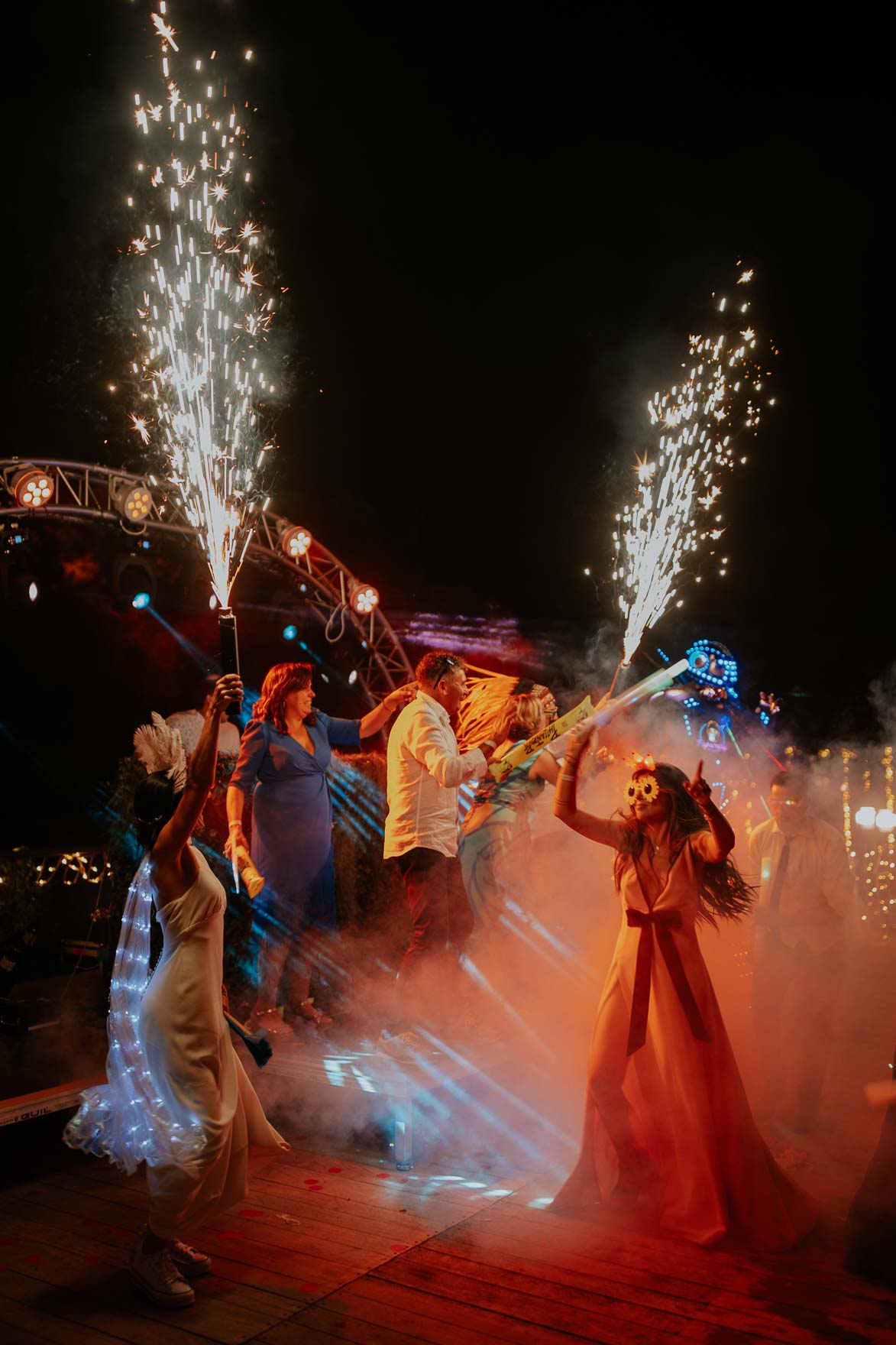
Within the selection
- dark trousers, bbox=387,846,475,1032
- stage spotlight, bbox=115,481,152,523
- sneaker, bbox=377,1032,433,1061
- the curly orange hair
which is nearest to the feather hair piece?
the curly orange hair

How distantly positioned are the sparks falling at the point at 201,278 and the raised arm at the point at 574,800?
2.26 m

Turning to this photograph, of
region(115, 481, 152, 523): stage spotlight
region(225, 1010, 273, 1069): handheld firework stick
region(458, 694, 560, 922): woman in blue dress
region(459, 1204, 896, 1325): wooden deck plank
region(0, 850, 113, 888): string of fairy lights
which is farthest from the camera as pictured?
region(115, 481, 152, 523): stage spotlight

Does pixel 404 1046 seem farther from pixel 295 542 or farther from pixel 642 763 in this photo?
pixel 295 542

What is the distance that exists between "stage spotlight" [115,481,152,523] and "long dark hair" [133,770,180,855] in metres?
6.65

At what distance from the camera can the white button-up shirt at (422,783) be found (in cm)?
476

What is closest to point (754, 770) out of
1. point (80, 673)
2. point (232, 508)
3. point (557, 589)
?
point (557, 589)

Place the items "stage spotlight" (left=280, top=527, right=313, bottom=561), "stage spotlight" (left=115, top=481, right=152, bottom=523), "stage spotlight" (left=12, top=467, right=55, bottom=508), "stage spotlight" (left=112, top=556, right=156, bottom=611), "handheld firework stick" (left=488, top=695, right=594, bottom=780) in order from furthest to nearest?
"stage spotlight" (left=280, top=527, right=313, bottom=561), "stage spotlight" (left=112, top=556, right=156, bottom=611), "stage spotlight" (left=115, top=481, right=152, bottom=523), "stage spotlight" (left=12, top=467, right=55, bottom=508), "handheld firework stick" (left=488, top=695, right=594, bottom=780)

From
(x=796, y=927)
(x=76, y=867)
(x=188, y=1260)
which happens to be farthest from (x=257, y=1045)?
(x=76, y=867)

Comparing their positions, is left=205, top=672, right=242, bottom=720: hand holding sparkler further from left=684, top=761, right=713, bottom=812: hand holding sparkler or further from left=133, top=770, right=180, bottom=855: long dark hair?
left=684, top=761, right=713, bottom=812: hand holding sparkler

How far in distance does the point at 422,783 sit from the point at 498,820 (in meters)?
1.20

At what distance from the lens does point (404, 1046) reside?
15.4 feet

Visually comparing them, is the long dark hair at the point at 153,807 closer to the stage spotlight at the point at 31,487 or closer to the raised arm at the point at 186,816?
the raised arm at the point at 186,816

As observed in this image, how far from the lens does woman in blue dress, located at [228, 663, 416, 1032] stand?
5.01 m

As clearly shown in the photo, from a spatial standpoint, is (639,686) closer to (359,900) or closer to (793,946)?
(793,946)
